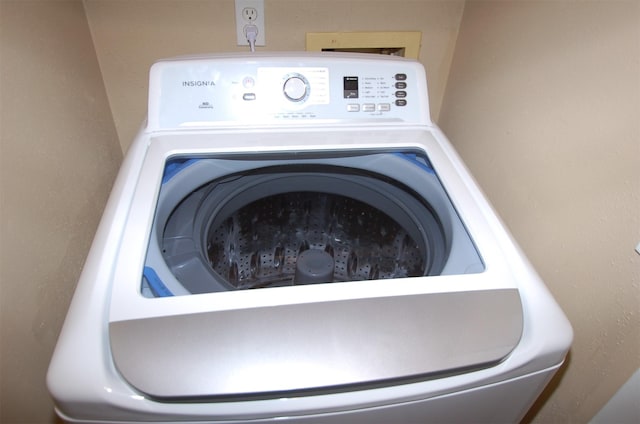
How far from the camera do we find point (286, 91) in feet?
3.09

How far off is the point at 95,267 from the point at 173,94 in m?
0.47

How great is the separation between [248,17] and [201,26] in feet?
0.50

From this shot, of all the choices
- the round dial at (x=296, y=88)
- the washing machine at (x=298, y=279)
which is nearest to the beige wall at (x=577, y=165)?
the washing machine at (x=298, y=279)

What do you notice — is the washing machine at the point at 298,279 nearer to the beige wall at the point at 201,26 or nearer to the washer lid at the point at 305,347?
the washer lid at the point at 305,347

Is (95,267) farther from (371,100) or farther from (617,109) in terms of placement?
(617,109)

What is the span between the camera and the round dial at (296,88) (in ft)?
3.09

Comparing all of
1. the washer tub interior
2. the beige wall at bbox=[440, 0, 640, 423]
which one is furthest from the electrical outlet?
the beige wall at bbox=[440, 0, 640, 423]

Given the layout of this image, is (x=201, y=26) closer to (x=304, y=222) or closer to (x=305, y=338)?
(x=304, y=222)

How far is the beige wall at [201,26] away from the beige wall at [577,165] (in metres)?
0.26

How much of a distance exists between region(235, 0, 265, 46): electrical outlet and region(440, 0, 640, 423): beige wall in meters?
0.71

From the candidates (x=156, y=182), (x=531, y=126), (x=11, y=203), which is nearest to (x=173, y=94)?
(x=156, y=182)

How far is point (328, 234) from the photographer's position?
3.97ft

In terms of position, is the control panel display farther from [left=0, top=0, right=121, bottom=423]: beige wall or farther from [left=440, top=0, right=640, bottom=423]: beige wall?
[left=0, top=0, right=121, bottom=423]: beige wall

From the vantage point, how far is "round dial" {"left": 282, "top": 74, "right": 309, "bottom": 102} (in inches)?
37.0
